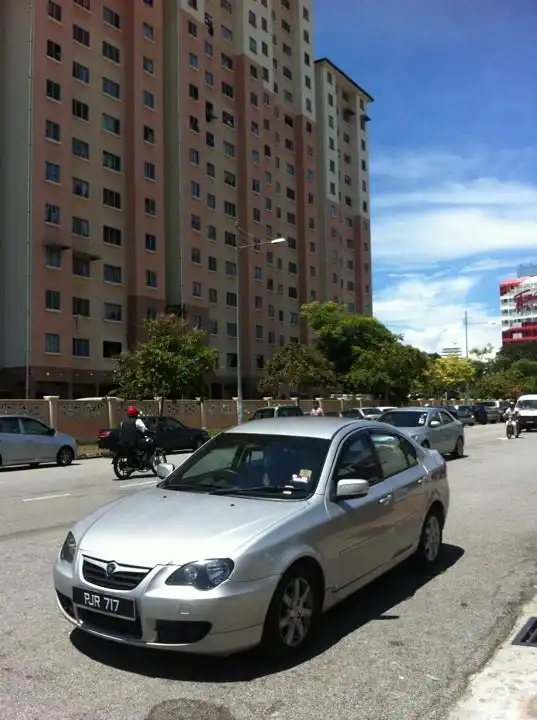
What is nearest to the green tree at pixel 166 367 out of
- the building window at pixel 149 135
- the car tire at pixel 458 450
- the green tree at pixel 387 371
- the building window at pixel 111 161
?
the car tire at pixel 458 450

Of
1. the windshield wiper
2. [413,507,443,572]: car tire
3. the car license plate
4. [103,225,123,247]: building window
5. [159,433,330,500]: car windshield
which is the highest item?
[103,225,123,247]: building window

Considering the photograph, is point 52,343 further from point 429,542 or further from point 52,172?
point 429,542

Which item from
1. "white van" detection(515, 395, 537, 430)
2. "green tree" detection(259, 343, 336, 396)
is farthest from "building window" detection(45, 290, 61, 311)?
"white van" detection(515, 395, 537, 430)

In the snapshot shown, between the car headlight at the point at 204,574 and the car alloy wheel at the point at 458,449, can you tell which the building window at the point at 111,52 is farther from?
the car headlight at the point at 204,574

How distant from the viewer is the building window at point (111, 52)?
4916 cm

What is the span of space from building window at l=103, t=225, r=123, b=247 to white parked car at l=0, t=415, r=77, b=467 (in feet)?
96.7

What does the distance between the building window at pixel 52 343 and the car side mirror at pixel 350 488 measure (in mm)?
39834

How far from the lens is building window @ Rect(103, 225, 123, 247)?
4812 cm

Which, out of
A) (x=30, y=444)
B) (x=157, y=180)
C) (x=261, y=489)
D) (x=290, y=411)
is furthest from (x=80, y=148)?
(x=261, y=489)

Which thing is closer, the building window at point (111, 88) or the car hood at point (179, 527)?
the car hood at point (179, 527)

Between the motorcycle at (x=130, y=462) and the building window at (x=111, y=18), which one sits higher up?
the building window at (x=111, y=18)

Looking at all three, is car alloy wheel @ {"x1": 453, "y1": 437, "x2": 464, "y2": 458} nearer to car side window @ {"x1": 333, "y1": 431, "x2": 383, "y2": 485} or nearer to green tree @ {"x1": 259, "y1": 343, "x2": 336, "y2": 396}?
car side window @ {"x1": 333, "y1": 431, "x2": 383, "y2": 485}

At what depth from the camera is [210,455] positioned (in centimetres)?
588

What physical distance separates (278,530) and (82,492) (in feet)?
32.7
